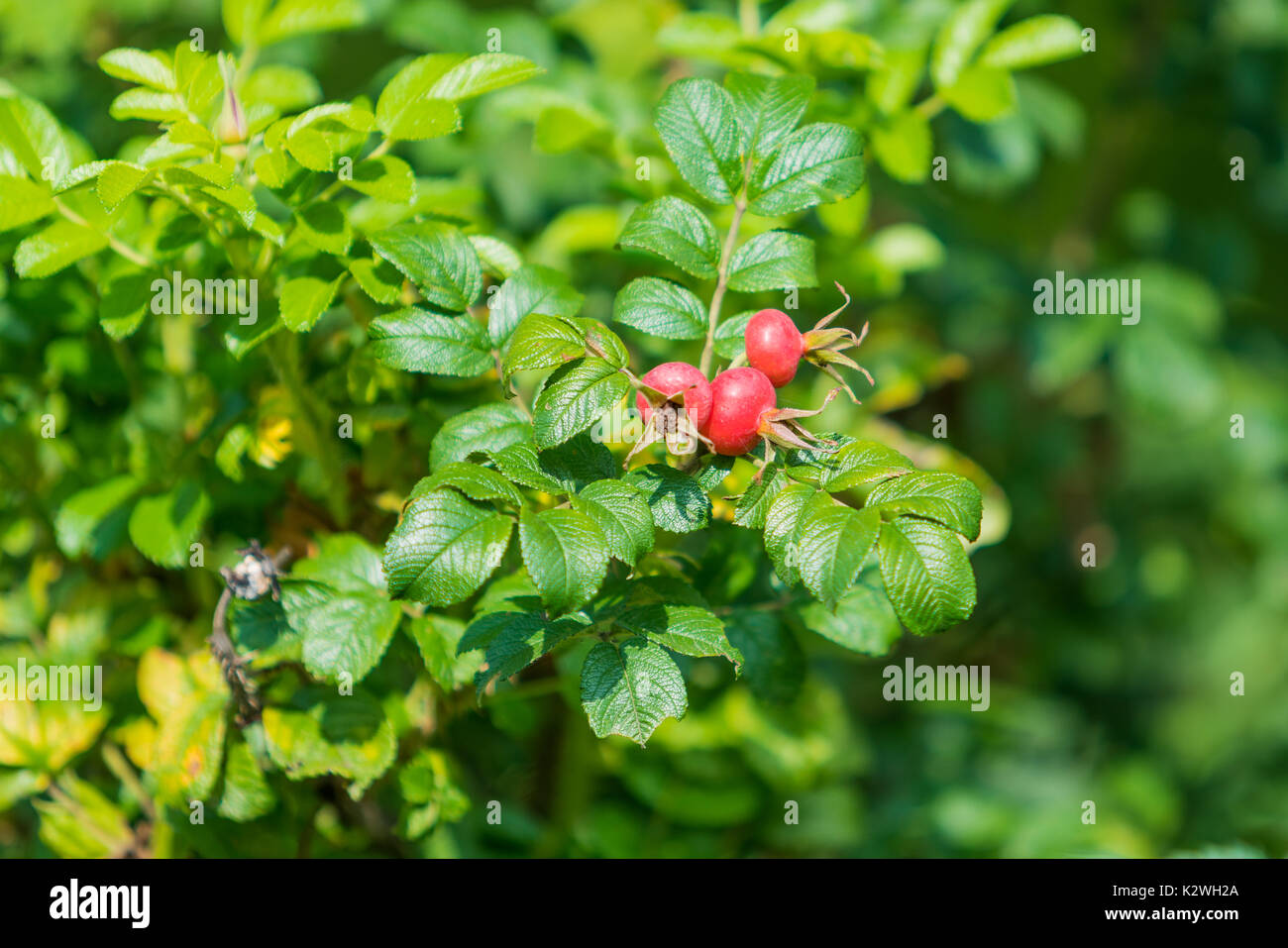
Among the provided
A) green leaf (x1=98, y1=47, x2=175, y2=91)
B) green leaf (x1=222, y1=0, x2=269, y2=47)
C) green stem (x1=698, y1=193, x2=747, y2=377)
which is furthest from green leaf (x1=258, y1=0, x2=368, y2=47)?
green stem (x1=698, y1=193, x2=747, y2=377)

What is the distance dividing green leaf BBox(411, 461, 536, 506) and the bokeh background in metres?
0.22

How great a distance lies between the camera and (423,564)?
1.85 feet

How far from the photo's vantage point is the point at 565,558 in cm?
55

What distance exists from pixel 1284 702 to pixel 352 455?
2.13 m

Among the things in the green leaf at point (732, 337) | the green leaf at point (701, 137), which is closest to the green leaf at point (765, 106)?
the green leaf at point (701, 137)

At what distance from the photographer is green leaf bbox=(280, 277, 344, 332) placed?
64cm

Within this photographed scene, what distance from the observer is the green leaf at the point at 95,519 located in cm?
80

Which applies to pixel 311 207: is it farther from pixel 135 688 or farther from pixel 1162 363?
pixel 1162 363

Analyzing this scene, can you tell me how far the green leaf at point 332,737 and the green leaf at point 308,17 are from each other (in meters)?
0.52

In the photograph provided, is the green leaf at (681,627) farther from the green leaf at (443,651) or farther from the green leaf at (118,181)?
the green leaf at (118,181)
